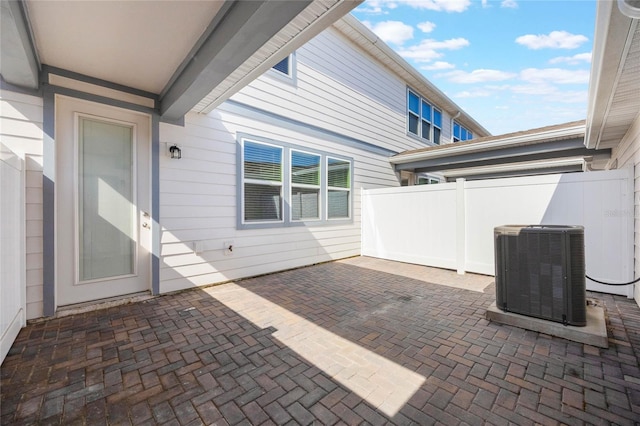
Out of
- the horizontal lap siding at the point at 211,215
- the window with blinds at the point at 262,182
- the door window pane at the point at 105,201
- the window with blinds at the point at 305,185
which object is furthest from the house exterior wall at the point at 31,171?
the window with blinds at the point at 305,185

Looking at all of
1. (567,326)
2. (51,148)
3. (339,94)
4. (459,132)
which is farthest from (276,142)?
(459,132)

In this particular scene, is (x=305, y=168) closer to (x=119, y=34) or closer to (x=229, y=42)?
(x=229, y=42)

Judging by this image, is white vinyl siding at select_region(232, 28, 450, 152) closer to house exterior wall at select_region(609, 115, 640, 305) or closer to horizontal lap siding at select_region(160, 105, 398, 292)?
horizontal lap siding at select_region(160, 105, 398, 292)

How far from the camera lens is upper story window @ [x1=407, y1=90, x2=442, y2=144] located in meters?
9.20

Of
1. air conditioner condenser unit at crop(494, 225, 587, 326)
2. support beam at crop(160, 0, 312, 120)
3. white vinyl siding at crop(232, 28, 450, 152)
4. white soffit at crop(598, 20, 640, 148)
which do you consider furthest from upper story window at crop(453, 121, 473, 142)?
support beam at crop(160, 0, 312, 120)

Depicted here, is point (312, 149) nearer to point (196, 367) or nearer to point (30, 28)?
point (30, 28)

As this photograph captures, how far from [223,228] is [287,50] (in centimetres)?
302

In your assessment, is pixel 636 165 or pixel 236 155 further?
pixel 236 155

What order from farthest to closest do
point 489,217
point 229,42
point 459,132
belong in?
point 459,132
point 489,217
point 229,42

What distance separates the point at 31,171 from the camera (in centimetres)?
313

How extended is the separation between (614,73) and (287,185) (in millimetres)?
4531

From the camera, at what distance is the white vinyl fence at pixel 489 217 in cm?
401

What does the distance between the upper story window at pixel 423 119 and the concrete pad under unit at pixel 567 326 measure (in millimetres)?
7188

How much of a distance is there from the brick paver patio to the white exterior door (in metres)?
0.49
